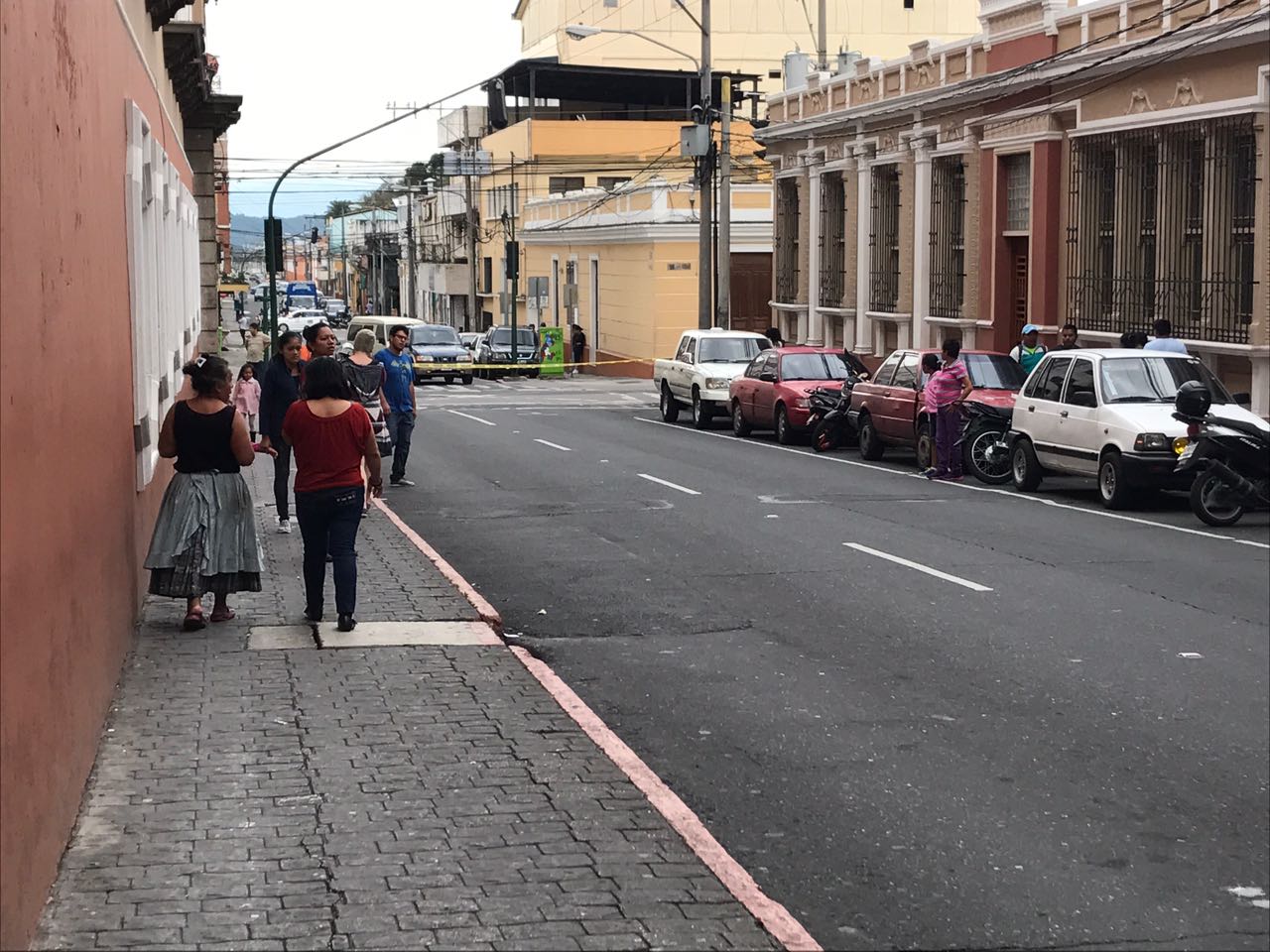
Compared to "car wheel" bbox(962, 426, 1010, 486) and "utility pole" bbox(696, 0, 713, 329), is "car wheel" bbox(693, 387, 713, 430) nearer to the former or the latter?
"utility pole" bbox(696, 0, 713, 329)

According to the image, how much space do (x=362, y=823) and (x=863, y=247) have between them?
3366cm

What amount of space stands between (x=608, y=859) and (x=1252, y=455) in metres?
12.7

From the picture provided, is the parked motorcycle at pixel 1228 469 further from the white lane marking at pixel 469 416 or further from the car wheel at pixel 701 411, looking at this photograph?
the white lane marking at pixel 469 416

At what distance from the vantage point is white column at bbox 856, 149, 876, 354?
39.2 meters

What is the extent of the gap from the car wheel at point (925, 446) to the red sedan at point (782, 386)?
4.96 meters

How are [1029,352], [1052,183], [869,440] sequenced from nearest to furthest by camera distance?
[1029,352] → [869,440] → [1052,183]

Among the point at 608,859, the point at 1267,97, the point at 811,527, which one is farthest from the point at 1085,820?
the point at 1267,97

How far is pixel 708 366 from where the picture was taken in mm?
34094

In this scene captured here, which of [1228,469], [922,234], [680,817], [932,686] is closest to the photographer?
[680,817]

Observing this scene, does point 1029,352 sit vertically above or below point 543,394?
above

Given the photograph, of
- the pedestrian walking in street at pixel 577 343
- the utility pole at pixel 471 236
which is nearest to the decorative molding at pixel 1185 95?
the pedestrian walking in street at pixel 577 343

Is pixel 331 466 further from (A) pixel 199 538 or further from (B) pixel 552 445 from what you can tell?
(B) pixel 552 445

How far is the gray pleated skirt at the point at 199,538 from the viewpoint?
10.7 m

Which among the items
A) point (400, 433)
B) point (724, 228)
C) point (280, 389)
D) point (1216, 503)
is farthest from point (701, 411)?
point (280, 389)
